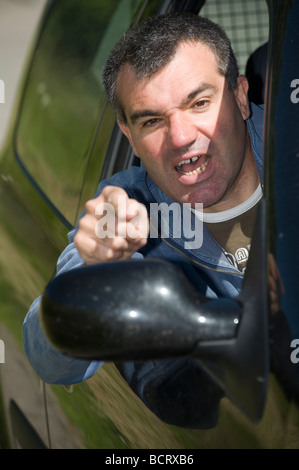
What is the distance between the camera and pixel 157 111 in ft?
5.64

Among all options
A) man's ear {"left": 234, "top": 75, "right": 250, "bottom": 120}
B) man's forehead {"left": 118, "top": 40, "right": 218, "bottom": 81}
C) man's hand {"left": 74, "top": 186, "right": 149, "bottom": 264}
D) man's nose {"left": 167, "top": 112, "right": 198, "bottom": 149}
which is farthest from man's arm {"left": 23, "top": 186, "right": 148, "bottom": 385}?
man's ear {"left": 234, "top": 75, "right": 250, "bottom": 120}

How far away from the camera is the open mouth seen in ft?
5.80

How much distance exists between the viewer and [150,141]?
5.92ft

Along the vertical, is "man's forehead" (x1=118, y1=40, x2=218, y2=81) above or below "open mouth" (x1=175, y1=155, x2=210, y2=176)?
above

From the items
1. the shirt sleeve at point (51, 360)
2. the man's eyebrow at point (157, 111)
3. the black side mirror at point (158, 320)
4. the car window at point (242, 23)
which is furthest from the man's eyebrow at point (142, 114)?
the car window at point (242, 23)

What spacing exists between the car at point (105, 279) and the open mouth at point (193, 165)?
12.0 inches

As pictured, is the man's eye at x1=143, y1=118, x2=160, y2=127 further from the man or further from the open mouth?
the open mouth

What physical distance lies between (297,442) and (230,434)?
0.41 feet

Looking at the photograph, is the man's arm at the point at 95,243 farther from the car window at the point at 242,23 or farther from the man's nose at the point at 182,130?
the car window at the point at 242,23

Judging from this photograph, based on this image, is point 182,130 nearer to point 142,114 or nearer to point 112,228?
point 142,114

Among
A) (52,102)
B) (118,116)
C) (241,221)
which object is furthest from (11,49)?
(241,221)

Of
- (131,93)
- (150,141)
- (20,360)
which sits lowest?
(20,360)
